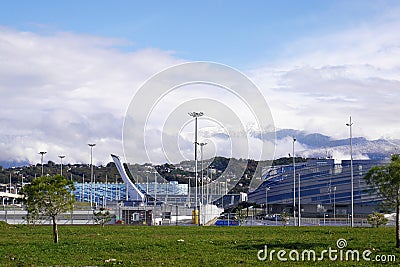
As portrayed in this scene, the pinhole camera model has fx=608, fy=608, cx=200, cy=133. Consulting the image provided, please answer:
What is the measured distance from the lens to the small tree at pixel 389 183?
1061 inches

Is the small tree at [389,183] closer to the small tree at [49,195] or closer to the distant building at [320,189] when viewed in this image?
the small tree at [49,195]

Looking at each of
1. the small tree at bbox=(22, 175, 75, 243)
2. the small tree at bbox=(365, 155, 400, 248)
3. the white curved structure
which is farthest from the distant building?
the small tree at bbox=(365, 155, 400, 248)

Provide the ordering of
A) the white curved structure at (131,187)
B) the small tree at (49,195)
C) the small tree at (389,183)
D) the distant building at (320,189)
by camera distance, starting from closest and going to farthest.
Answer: the small tree at (389,183)
the small tree at (49,195)
the distant building at (320,189)
the white curved structure at (131,187)

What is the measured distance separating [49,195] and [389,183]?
17.7m

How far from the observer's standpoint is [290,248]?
26.9 m

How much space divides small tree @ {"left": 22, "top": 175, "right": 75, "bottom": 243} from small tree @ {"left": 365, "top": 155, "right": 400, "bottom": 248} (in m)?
16.1

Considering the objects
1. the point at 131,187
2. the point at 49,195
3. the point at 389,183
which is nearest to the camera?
the point at 389,183

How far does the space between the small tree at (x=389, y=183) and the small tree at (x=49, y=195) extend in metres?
16.1

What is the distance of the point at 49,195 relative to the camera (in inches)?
1300

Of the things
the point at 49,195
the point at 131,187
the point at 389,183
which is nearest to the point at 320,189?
the point at 131,187

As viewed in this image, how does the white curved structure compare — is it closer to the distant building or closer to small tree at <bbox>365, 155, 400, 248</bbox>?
the distant building

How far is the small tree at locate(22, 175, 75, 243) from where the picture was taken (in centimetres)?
3303

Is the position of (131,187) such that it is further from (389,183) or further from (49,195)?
(389,183)

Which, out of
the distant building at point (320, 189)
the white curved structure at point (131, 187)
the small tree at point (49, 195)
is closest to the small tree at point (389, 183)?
the small tree at point (49, 195)
